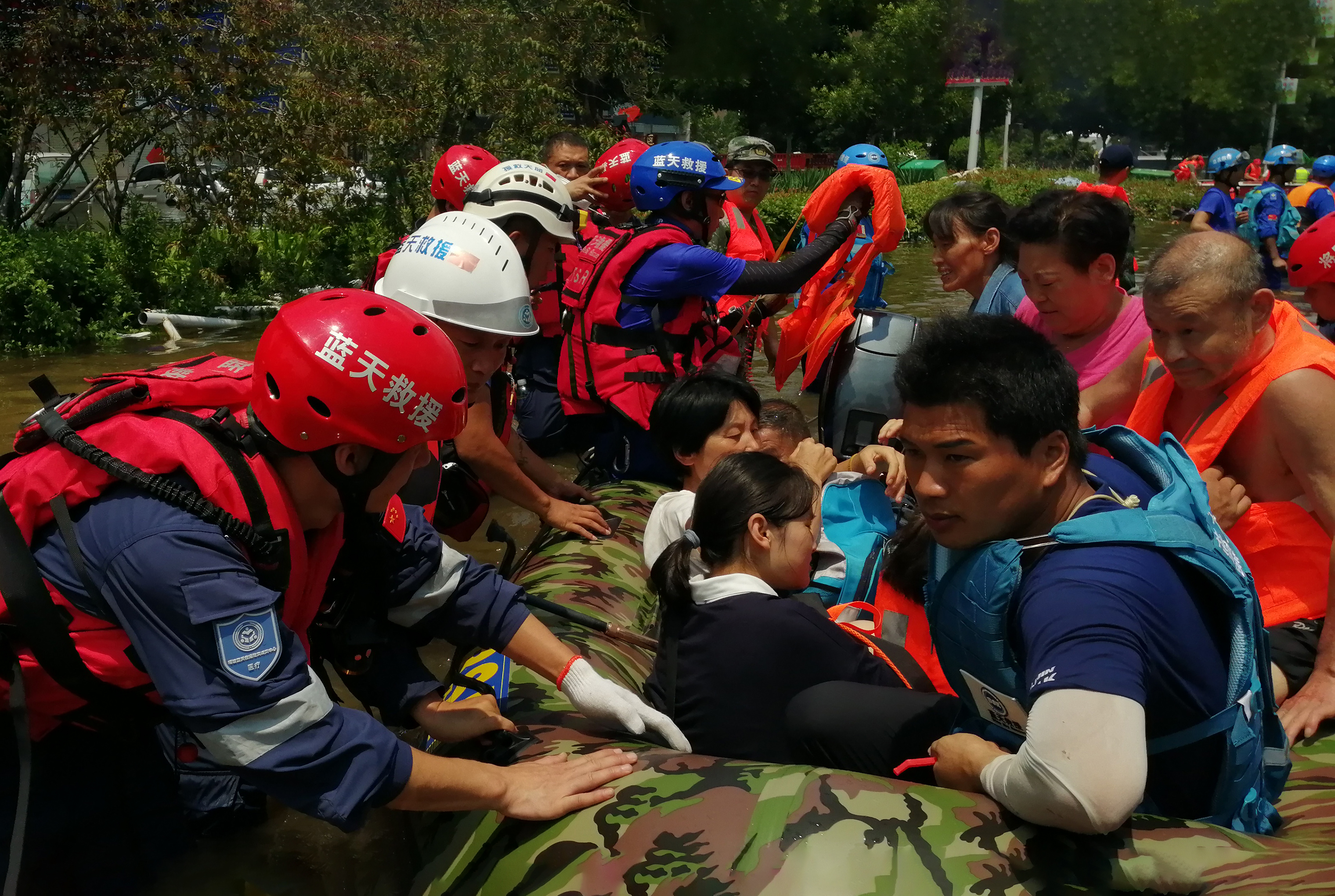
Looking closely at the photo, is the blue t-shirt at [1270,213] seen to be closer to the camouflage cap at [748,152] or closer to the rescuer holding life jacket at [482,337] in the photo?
the camouflage cap at [748,152]

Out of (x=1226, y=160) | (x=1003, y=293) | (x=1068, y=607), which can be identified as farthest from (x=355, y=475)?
(x=1226, y=160)

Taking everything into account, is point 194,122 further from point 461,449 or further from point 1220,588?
point 1220,588

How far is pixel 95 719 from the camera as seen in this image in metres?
2.18

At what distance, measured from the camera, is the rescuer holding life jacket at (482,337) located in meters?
3.06

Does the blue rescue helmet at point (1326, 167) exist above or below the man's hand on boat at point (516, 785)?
above

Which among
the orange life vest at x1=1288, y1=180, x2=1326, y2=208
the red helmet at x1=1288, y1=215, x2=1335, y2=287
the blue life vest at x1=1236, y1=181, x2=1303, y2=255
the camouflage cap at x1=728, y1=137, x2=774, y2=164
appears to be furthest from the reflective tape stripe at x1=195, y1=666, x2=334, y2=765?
the orange life vest at x1=1288, y1=180, x2=1326, y2=208

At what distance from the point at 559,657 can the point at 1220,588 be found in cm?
144

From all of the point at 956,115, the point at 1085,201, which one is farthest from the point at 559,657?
the point at 956,115

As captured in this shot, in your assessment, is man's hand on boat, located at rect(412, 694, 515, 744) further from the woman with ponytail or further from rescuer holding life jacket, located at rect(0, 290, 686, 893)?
the woman with ponytail

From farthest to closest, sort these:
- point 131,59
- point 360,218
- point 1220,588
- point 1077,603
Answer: point 360,218, point 131,59, point 1220,588, point 1077,603

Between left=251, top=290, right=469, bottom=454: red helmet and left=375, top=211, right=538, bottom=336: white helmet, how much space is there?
93 cm

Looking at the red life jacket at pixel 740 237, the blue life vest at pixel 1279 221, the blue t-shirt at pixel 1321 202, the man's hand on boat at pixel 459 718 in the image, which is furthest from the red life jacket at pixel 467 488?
the blue t-shirt at pixel 1321 202

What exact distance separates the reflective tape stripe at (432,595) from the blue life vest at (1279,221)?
32.1 feet

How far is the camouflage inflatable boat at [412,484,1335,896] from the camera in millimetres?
1819
